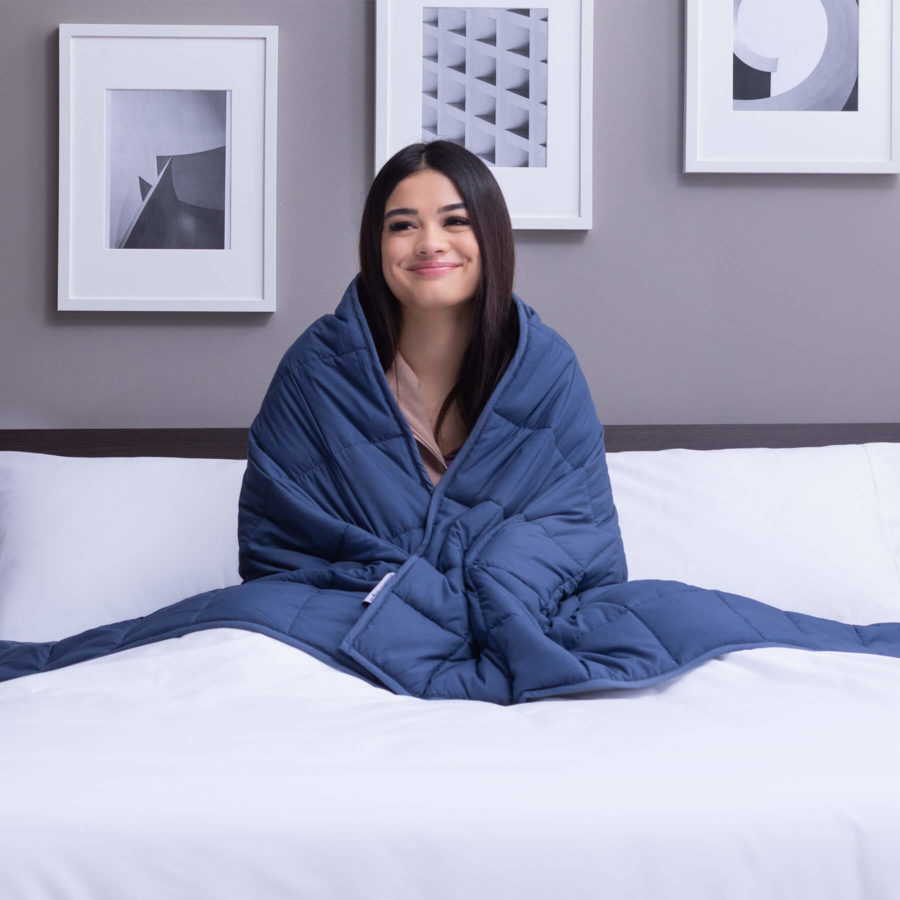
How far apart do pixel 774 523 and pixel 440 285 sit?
716 millimetres

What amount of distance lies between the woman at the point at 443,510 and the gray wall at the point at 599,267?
542 mm

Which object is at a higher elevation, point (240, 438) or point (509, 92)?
point (509, 92)

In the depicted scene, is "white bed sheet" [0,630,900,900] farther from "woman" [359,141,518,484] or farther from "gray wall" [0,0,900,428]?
"gray wall" [0,0,900,428]

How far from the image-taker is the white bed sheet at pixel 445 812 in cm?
79

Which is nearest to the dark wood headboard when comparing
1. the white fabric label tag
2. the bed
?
the white fabric label tag

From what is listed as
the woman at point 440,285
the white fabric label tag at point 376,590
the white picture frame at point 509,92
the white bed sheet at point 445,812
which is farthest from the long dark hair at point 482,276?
the white bed sheet at point 445,812

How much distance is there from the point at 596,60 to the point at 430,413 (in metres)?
0.96

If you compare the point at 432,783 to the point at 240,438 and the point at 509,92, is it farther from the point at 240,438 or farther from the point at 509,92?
the point at 509,92

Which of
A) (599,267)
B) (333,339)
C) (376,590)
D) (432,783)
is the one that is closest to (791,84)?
(599,267)

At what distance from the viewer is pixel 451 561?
4.55ft

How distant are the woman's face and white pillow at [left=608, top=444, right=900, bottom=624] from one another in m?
0.52

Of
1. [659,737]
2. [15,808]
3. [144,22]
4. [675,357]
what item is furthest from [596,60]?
[15,808]

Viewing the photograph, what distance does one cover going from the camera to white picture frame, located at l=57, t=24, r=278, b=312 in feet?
6.86

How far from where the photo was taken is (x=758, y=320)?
2168mm
